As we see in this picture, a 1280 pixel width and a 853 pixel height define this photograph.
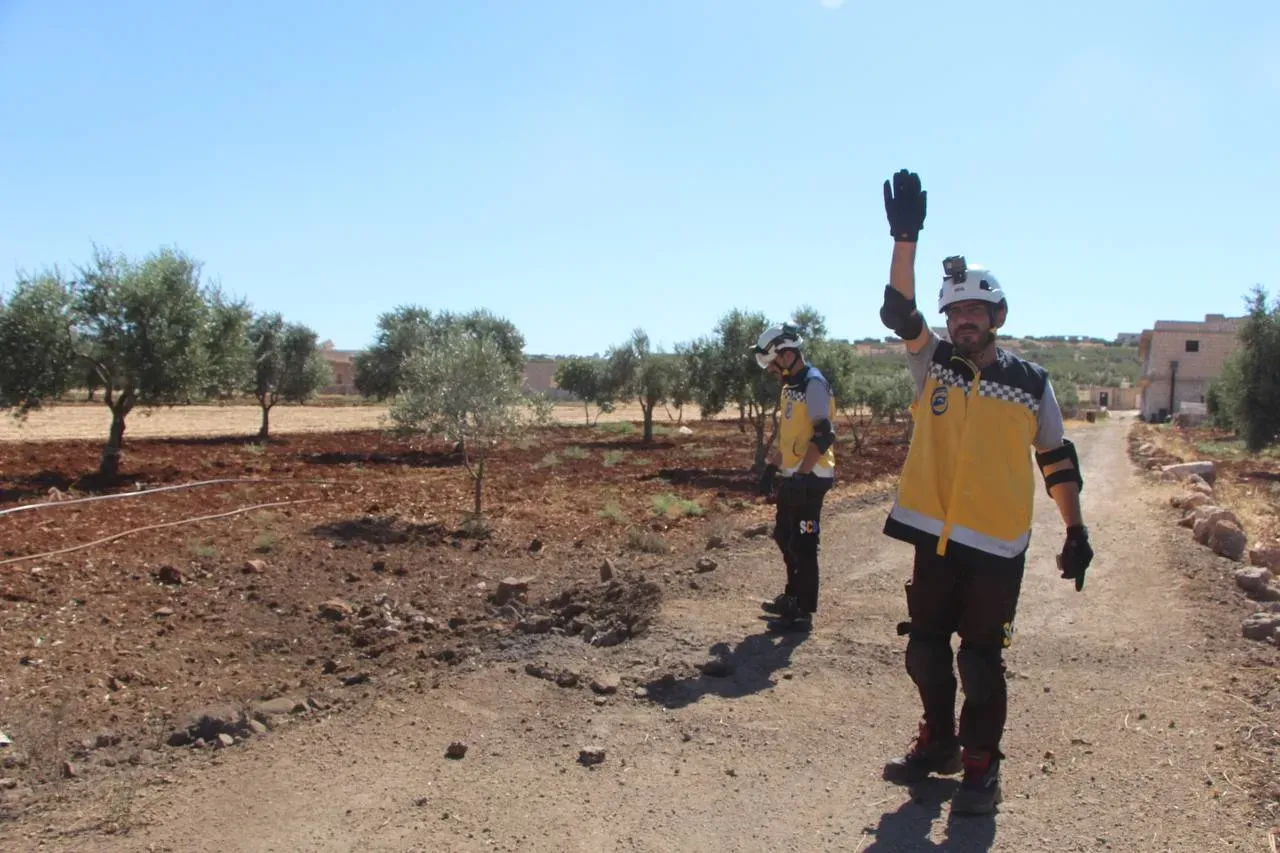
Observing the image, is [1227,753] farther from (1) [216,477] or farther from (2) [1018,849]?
(1) [216,477]

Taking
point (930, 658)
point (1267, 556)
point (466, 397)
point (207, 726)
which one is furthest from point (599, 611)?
point (466, 397)

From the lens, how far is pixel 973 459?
12.9ft

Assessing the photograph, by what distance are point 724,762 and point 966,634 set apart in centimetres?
129

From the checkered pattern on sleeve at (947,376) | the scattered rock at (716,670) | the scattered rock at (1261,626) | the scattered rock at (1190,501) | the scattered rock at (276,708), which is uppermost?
the checkered pattern on sleeve at (947,376)

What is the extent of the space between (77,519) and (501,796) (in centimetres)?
966

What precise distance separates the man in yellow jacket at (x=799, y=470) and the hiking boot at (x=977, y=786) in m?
2.77

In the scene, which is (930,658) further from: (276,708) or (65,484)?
(65,484)

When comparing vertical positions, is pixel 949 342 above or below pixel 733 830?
above

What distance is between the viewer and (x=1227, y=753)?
4.33m

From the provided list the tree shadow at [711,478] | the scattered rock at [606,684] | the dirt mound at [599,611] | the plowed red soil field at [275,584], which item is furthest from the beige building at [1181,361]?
the scattered rock at [606,684]

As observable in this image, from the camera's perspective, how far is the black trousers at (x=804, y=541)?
6684 mm

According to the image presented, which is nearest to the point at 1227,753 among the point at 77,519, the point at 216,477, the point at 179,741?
the point at 179,741

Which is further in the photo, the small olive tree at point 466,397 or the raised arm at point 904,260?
the small olive tree at point 466,397

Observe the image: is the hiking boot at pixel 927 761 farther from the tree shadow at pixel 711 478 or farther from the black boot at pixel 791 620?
the tree shadow at pixel 711 478
